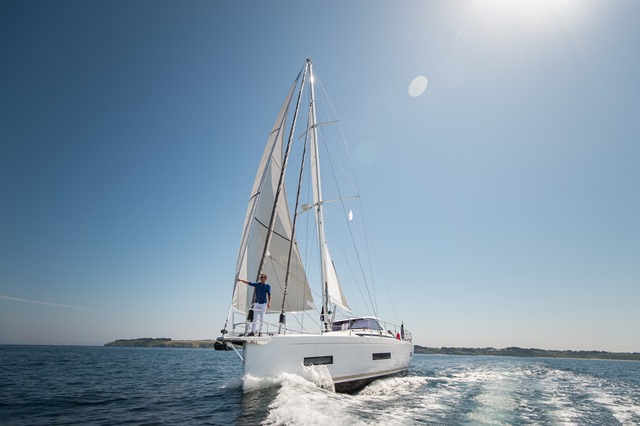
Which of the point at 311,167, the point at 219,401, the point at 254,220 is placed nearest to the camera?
the point at 219,401

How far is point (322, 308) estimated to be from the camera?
14477 millimetres

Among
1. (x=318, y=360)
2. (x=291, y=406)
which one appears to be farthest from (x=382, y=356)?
(x=291, y=406)

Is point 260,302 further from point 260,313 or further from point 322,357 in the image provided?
point 322,357

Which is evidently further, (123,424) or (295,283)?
(295,283)

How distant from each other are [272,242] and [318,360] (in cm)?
493

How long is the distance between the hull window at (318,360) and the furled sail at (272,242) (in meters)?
2.95

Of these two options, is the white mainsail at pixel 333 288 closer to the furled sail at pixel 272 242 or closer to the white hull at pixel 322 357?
the furled sail at pixel 272 242

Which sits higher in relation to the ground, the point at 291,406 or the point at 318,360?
the point at 318,360

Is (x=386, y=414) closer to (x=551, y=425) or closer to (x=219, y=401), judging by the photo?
(x=551, y=425)

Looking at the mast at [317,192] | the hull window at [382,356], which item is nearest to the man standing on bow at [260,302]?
the mast at [317,192]

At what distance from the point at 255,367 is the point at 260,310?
5.49 feet

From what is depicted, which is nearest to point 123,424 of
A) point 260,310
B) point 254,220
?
point 260,310

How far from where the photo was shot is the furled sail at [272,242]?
11.4m

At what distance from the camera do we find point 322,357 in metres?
10.6
